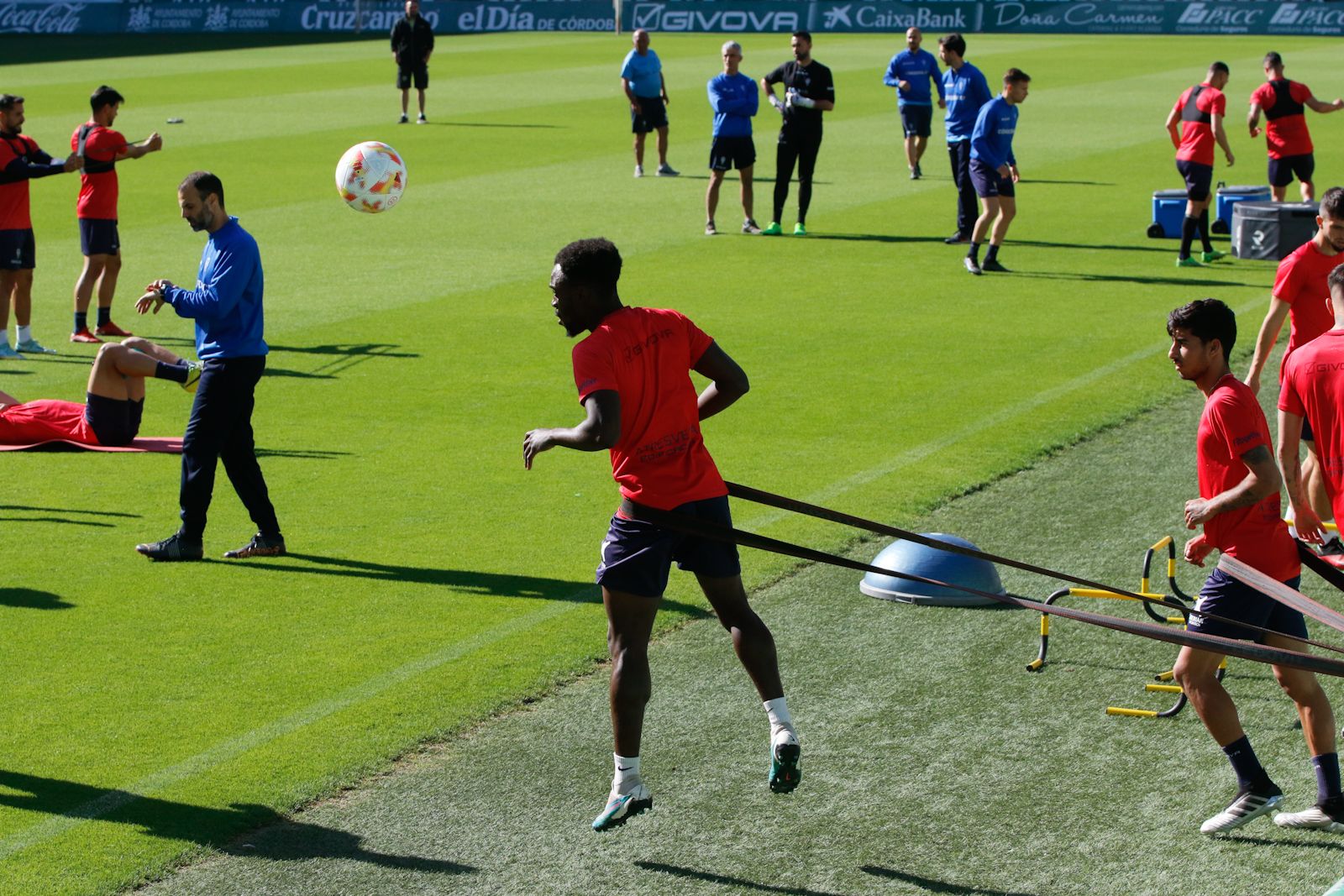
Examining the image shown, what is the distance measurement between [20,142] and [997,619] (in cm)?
1051

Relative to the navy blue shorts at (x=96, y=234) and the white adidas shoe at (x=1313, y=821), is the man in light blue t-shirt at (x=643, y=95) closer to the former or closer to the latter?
the navy blue shorts at (x=96, y=234)

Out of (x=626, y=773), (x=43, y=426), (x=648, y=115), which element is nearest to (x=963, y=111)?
(x=648, y=115)

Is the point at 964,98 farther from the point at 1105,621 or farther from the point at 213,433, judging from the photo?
the point at 1105,621

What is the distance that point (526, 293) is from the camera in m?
18.5

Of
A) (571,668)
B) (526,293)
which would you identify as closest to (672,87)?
(526,293)

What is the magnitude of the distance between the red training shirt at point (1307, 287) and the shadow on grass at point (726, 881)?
5105mm

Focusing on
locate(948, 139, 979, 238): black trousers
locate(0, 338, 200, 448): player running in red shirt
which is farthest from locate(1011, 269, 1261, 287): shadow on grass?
locate(0, 338, 200, 448): player running in red shirt

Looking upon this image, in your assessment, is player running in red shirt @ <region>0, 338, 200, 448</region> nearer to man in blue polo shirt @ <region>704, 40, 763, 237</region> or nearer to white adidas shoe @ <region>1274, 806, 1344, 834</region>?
white adidas shoe @ <region>1274, 806, 1344, 834</region>

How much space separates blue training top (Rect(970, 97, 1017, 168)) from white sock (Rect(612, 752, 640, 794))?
13.4 metres

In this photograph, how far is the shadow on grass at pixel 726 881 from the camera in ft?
19.8

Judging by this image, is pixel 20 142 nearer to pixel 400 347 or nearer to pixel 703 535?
pixel 400 347

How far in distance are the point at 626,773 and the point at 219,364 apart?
4510mm

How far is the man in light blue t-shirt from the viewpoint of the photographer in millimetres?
27000

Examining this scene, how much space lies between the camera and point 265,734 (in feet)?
24.6
